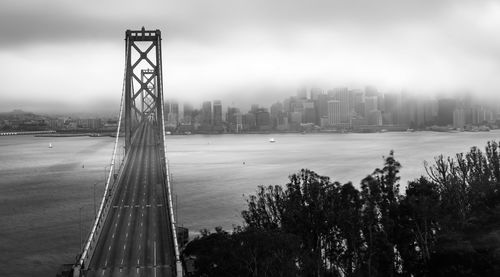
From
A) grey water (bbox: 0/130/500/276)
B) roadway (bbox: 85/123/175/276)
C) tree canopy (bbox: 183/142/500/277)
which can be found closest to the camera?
tree canopy (bbox: 183/142/500/277)

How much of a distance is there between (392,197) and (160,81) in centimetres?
3074

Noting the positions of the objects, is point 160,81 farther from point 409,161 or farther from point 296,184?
point 409,161

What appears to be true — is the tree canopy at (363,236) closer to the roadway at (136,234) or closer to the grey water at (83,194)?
the roadway at (136,234)

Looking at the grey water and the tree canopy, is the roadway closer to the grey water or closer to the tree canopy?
the tree canopy

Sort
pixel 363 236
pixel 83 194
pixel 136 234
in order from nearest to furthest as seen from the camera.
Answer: pixel 363 236 → pixel 136 234 → pixel 83 194

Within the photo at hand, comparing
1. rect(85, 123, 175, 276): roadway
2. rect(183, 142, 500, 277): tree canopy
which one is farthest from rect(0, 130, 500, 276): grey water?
rect(183, 142, 500, 277): tree canopy

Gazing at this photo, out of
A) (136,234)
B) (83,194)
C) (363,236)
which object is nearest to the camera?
(363,236)

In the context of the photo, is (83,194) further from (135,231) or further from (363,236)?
(363,236)

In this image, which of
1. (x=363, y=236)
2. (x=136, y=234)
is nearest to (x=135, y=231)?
(x=136, y=234)

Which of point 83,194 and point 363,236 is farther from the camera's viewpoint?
point 83,194

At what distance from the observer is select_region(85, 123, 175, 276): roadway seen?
18.6 metres

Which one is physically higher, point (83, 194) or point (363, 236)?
point (363, 236)

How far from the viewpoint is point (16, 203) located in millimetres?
41531

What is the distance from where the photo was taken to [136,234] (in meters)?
22.4
